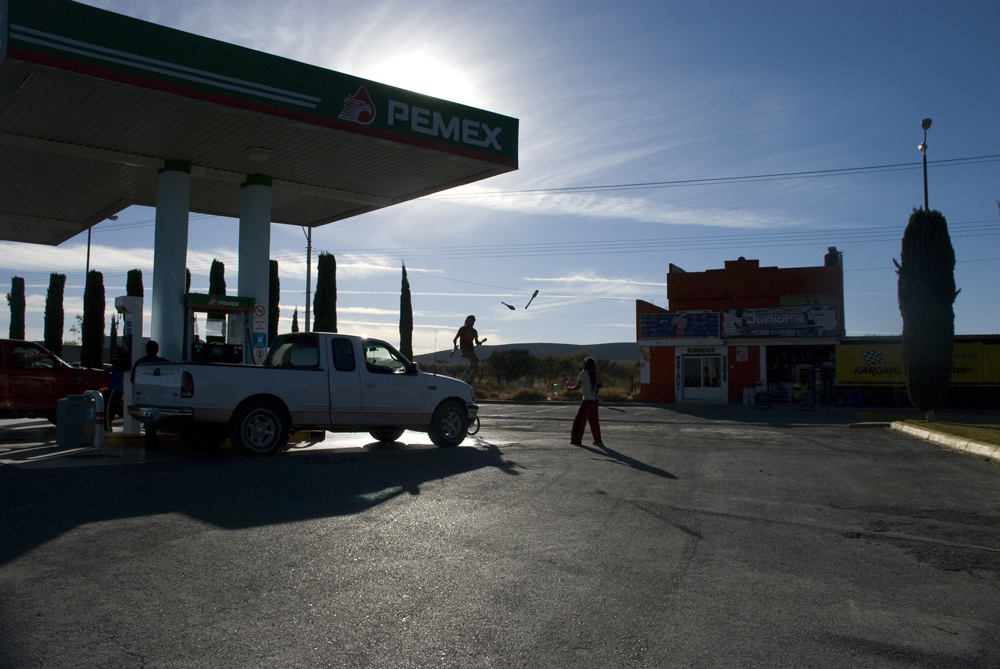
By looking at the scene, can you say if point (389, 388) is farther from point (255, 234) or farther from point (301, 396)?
point (255, 234)

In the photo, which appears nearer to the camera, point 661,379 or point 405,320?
point 661,379

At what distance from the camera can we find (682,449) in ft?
42.5

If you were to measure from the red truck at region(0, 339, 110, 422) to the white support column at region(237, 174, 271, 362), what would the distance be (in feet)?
13.7

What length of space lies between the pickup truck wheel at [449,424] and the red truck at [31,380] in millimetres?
8468

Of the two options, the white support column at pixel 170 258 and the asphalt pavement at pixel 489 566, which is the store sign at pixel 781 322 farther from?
the asphalt pavement at pixel 489 566

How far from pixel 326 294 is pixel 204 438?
2502 cm

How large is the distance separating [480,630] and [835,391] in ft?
113

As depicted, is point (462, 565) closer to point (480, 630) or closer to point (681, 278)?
point (480, 630)

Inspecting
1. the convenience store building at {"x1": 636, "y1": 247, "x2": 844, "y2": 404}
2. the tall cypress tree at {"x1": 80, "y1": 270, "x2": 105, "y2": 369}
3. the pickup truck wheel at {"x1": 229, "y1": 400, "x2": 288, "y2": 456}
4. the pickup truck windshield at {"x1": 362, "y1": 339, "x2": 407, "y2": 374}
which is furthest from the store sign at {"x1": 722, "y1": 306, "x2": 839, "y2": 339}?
the tall cypress tree at {"x1": 80, "y1": 270, "x2": 105, "y2": 369}

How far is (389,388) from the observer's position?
12.1 m

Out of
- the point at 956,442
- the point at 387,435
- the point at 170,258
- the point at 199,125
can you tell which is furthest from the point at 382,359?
the point at 956,442

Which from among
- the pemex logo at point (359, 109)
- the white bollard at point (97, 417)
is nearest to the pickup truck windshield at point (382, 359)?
the white bollard at point (97, 417)

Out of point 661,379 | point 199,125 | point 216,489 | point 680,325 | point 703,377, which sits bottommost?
point 216,489

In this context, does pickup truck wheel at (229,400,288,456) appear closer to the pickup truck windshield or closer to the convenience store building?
the pickup truck windshield
